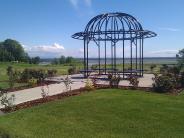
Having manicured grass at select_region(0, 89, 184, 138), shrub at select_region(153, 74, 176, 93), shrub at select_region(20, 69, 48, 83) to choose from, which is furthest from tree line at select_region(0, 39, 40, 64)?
manicured grass at select_region(0, 89, 184, 138)

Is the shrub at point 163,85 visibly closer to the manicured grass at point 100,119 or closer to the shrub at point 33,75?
the manicured grass at point 100,119

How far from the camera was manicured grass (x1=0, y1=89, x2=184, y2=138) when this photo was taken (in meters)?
8.65

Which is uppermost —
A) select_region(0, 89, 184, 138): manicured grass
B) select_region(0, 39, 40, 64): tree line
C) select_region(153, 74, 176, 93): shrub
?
select_region(0, 39, 40, 64): tree line

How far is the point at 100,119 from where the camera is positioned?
9.94 meters

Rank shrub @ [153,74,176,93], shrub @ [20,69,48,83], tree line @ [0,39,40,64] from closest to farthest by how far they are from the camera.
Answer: shrub @ [153,74,176,93] → shrub @ [20,69,48,83] → tree line @ [0,39,40,64]

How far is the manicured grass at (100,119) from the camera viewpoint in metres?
8.65

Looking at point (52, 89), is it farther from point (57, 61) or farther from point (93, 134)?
point (57, 61)

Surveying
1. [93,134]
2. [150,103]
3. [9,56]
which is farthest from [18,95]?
[9,56]

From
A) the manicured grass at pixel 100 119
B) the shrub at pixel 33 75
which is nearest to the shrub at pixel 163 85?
the manicured grass at pixel 100 119

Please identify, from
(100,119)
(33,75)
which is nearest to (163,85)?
(100,119)

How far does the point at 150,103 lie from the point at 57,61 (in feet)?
154

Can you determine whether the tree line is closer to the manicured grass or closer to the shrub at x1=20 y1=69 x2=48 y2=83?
the shrub at x1=20 y1=69 x2=48 y2=83

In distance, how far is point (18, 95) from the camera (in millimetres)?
15742

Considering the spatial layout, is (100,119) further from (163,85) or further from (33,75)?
(33,75)
